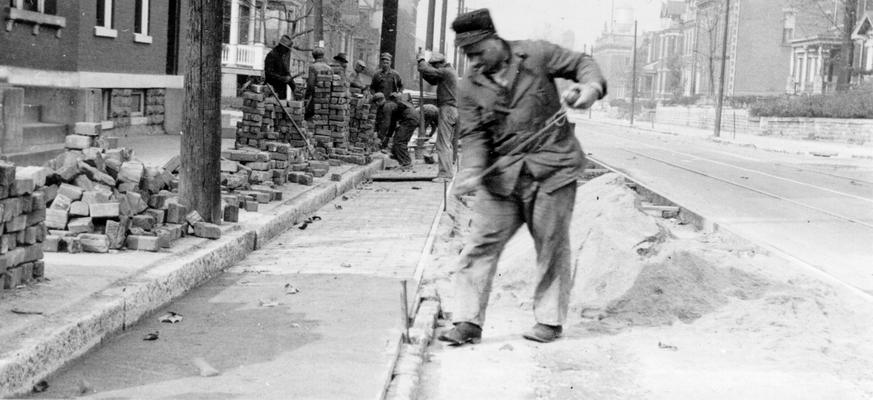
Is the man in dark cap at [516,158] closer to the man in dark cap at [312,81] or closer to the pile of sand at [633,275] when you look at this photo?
the pile of sand at [633,275]

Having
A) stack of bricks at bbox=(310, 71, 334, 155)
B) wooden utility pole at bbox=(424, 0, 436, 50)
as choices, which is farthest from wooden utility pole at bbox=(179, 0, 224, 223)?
wooden utility pole at bbox=(424, 0, 436, 50)

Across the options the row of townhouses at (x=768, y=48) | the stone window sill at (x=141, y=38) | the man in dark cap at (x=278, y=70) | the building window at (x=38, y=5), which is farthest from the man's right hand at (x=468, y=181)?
the row of townhouses at (x=768, y=48)

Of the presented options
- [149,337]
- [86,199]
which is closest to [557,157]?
[149,337]

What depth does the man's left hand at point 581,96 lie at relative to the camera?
5938 millimetres

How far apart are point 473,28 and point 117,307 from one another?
2.48 meters

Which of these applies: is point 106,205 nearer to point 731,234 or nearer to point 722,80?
point 731,234

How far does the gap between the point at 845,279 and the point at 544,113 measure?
3978mm

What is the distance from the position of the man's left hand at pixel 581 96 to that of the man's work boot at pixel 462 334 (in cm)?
134

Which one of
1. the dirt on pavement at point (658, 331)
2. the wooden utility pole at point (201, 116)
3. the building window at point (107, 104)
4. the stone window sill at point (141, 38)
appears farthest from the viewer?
the stone window sill at point (141, 38)

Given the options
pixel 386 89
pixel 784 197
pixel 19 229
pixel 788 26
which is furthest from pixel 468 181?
pixel 788 26

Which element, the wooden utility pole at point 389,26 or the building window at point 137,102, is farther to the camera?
the wooden utility pole at point 389,26

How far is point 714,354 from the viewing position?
19.7 ft

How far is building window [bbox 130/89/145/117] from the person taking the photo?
21.6 meters

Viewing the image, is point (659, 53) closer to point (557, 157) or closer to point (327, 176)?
point (327, 176)
